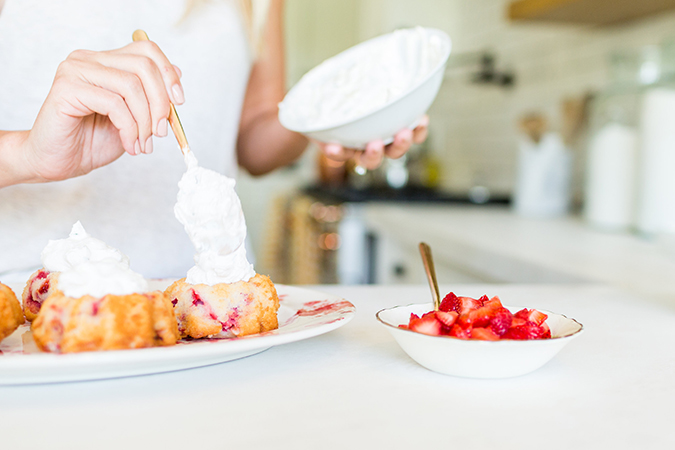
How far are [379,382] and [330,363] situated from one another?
7cm

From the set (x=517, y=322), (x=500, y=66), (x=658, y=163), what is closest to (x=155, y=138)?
(x=517, y=322)

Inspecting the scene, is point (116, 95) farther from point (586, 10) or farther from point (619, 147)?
point (586, 10)

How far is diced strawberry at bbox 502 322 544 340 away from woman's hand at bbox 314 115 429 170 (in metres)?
0.49

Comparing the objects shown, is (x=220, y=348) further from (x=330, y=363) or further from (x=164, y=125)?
(x=164, y=125)

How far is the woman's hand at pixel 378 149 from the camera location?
3.19ft

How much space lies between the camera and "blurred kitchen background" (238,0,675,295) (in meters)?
1.50

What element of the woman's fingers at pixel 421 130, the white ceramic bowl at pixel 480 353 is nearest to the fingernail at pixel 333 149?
the woman's fingers at pixel 421 130

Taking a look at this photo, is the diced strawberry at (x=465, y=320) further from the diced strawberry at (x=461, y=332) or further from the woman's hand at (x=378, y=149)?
the woman's hand at (x=378, y=149)

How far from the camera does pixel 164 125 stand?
24.3 inches

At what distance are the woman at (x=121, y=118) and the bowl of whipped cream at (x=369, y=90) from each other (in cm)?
5

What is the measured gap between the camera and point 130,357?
460 millimetres

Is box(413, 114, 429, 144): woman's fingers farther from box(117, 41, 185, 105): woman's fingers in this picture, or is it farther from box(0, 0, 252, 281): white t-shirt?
box(117, 41, 185, 105): woman's fingers

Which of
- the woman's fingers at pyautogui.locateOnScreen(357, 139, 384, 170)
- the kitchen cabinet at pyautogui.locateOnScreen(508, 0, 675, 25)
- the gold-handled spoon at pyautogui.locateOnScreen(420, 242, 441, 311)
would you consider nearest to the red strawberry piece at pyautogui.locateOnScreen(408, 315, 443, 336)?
the gold-handled spoon at pyautogui.locateOnScreen(420, 242, 441, 311)

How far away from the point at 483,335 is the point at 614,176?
145cm
